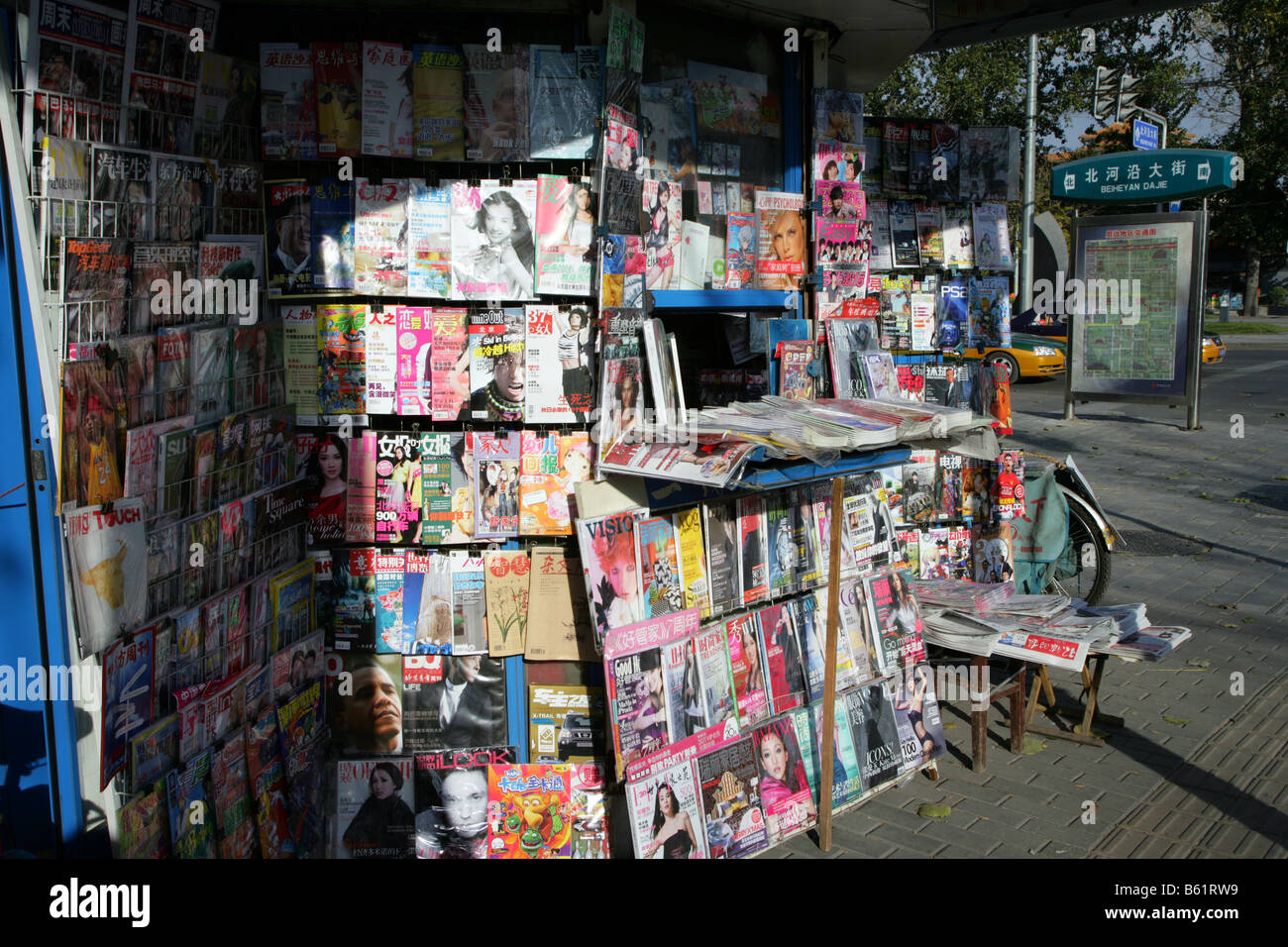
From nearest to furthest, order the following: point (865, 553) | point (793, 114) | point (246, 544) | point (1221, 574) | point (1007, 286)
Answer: point (246, 544) < point (865, 553) < point (793, 114) < point (1007, 286) < point (1221, 574)

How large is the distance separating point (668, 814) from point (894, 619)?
1.55 meters

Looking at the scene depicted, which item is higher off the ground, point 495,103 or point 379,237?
point 495,103

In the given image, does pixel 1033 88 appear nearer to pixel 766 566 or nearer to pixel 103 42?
pixel 766 566

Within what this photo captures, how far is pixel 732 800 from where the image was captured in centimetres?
392

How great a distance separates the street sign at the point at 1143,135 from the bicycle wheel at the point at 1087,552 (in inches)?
115

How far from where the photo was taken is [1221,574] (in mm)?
7766

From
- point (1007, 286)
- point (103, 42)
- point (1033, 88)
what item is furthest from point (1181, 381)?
point (1033, 88)

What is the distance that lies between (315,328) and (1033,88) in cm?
1728

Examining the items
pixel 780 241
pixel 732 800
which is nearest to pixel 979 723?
pixel 732 800

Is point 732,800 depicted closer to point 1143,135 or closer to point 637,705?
point 637,705

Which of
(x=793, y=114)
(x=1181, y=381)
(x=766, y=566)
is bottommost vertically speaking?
(x=766, y=566)

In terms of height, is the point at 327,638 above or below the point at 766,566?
below

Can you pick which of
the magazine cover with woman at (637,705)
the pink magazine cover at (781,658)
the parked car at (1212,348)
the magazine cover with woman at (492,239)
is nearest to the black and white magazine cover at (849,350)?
the pink magazine cover at (781,658)
